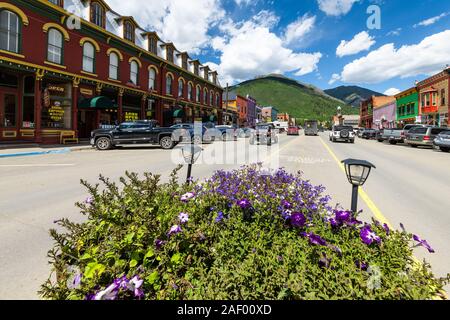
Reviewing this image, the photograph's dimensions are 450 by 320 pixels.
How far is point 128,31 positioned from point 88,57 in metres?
6.23

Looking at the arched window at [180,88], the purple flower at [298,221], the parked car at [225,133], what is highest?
the arched window at [180,88]

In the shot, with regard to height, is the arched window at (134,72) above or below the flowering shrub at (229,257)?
above

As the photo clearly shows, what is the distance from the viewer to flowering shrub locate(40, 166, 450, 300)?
1.84 metres

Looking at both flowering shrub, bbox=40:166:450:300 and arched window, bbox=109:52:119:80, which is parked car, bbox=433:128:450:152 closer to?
flowering shrub, bbox=40:166:450:300

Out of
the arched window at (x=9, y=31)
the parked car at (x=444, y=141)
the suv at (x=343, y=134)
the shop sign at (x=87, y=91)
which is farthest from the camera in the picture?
the suv at (x=343, y=134)

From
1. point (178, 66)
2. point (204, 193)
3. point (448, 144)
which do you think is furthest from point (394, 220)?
point (178, 66)

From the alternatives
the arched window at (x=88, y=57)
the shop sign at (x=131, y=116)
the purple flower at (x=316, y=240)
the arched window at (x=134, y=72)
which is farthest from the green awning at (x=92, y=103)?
the purple flower at (x=316, y=240)

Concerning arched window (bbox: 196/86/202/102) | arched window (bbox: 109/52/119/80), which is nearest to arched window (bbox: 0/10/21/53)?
arched window (bbox: 109/52/119/80)

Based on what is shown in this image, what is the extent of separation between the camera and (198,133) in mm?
22938

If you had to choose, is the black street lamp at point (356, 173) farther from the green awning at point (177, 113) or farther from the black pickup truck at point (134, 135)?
the green awning at point (177, 113)

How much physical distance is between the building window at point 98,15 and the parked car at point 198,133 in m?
10.8

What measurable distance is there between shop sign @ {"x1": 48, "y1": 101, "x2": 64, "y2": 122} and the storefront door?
2.00 m

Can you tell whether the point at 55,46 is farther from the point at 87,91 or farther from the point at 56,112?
the point at 56,112

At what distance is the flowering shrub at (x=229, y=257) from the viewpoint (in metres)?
1.84
